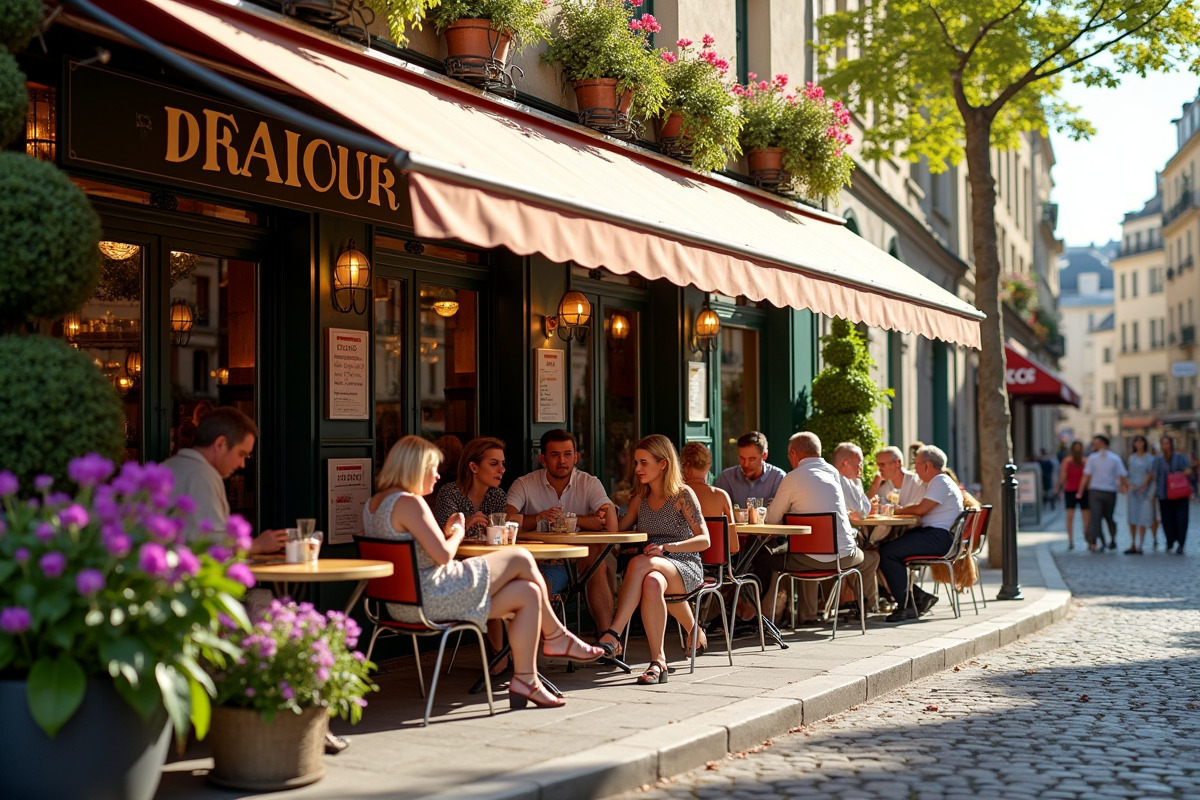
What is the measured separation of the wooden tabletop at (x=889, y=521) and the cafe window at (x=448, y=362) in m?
3.08

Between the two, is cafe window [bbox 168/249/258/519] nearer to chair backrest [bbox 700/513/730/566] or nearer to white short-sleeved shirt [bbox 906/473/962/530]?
chair backrest [bbox 700/513/730/566]

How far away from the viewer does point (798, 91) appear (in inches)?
507

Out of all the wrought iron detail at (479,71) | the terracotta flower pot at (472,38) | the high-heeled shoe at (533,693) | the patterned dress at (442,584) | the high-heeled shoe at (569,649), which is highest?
the terracotta flower pot at (472,38)

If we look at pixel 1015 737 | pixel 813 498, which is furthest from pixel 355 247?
pixel 1015 737

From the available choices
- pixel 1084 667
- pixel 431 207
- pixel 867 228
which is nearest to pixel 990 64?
pixel 867 228


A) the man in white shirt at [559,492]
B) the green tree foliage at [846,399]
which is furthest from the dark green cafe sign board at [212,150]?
the green tree foliage at [846,399]

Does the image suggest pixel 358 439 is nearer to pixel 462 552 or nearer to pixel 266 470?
pixel 266 470

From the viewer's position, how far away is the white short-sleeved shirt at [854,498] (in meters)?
10.5

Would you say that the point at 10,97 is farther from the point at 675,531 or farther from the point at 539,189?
the point at 675,531

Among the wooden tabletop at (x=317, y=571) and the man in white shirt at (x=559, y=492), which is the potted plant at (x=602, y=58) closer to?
the man in white shirt at (x=559, y=492)

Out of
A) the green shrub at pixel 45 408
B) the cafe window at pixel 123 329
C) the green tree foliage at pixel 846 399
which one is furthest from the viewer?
the green tree foliage at pixel 846 399

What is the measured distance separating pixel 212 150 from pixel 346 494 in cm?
224

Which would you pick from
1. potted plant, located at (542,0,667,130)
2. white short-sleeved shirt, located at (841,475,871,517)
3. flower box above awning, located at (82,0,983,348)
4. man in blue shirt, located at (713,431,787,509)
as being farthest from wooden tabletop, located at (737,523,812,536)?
potted plant, located at (542,0,667,130)

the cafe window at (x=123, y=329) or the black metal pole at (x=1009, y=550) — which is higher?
the cafe window at (x=123, y=329)
